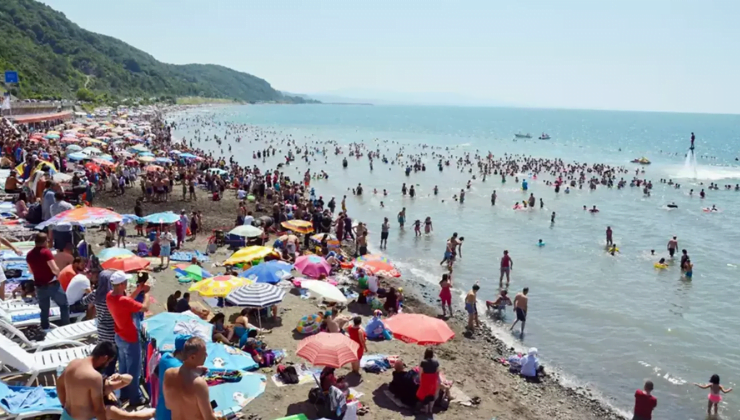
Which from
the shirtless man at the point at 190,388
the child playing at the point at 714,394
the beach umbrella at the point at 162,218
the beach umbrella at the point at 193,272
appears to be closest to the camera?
the shirtless man at the point at 190,388

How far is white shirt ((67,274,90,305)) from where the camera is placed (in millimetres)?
8284

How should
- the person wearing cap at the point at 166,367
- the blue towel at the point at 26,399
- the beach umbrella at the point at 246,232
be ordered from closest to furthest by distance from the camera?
1. the person wearing cap at the point at 166,367
2. the blue towel at the point at 26,399
3. the beach umbrella at the point at 246,232

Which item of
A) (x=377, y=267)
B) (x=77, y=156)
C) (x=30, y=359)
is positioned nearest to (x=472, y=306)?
(x=377, y=267)

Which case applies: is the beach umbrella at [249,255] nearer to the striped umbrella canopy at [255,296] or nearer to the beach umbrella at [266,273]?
the beach umbrella at [266,273]

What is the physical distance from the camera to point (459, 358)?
1180 cm

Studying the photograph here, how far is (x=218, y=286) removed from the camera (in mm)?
10852

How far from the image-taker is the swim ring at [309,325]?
436 inches

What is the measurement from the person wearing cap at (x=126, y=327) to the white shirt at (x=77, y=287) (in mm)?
2347

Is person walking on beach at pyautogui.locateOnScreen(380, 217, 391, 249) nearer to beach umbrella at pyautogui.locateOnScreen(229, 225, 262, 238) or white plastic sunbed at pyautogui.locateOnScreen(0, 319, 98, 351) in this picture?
beach umbrella at pyautogui.locateOnScreen(229, 225, 262, 238)

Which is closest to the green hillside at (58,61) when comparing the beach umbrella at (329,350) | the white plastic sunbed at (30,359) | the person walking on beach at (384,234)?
the person walking on beach at (384,234)

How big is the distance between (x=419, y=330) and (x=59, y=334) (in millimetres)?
5905

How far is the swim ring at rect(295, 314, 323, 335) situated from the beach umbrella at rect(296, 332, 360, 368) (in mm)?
2645

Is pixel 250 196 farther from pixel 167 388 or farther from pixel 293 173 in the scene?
pixel 167 388

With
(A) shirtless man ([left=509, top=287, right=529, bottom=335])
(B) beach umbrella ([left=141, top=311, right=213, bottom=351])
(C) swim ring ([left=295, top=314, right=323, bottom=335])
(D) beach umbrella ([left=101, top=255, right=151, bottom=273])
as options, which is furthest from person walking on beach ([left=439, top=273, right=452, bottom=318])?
(B) beach umbrella ([left=141, top=311, right=213, bottom=351])
